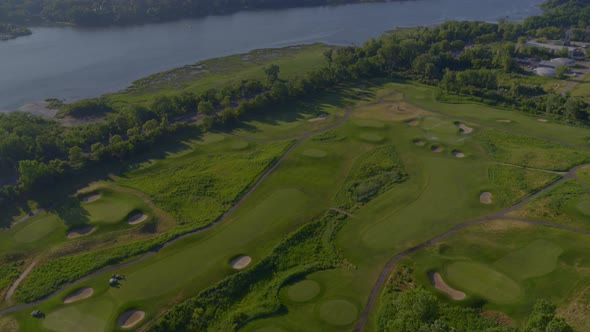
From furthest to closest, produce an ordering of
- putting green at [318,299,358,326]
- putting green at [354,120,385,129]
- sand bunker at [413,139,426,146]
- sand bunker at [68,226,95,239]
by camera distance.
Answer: putting green at [354,120,385,129]
sand bunker at [413,139,426,146]
sand bunker at [68,226,95,239]
putting green at [318,299,358,326]

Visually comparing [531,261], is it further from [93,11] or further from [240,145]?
[93,11]

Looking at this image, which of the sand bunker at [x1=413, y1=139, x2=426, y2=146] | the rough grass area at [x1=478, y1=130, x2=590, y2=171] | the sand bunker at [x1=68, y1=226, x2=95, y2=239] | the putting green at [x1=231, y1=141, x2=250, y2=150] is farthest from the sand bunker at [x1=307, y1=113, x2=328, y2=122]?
the sand bunker at [x1=68, y1=226, x2=95, y2=239]

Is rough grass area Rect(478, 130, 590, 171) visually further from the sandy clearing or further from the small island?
the small island

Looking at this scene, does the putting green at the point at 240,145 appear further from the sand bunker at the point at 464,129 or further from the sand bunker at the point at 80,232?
the sand bunker at the point at 464,129

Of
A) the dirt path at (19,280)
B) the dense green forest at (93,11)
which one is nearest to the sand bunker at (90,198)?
the dirt path at (19,280)

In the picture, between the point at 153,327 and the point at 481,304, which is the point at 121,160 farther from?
the point at 481,304

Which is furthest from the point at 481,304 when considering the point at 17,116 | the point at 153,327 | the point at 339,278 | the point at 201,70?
the point at 201,70
